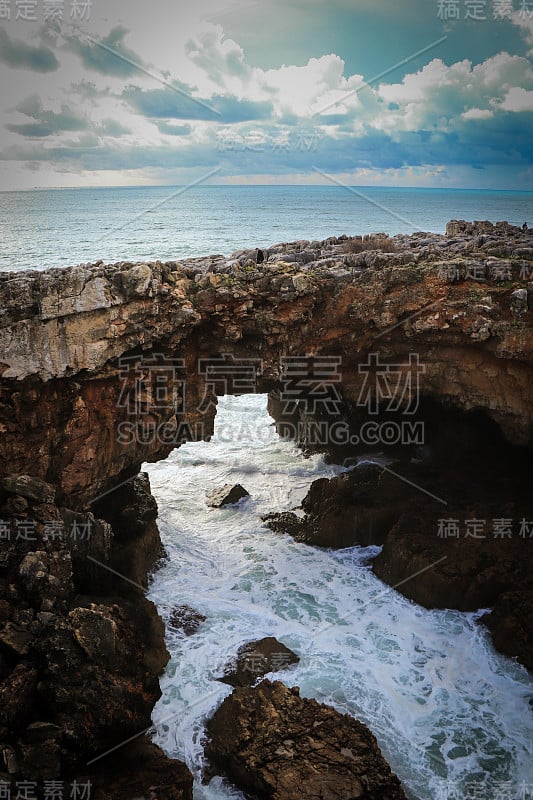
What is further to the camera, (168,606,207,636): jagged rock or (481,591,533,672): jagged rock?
(168,606,207,636): jagged rock

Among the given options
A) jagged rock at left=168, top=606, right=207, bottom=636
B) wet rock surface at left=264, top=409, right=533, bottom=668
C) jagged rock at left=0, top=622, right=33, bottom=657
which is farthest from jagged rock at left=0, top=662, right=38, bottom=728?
wet rock surface at left=264, top=409, right=533, bottom=668

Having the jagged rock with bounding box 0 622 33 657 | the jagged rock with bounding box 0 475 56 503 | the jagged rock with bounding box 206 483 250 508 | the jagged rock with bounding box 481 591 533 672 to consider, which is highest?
the jagged rock with bounding box 0 475 56 503

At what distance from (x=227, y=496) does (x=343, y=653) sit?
7882 mm

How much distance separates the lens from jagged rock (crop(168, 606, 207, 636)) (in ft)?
46.7

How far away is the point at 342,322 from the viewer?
1592 centimetres

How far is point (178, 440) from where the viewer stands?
16.0 meters

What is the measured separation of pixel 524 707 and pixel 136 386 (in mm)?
10938

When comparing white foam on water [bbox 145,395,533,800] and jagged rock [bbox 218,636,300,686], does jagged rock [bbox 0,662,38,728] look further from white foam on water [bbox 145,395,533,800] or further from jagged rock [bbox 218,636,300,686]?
jagged rock [bbox 218,636,300,686]

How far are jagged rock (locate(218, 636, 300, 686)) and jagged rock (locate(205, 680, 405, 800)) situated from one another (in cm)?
120

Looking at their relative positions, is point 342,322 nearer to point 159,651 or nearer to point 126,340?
point 126,340

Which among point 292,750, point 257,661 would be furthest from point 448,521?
point 292,750

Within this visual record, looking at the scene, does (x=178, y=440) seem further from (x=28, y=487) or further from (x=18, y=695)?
(x=18, y=695)

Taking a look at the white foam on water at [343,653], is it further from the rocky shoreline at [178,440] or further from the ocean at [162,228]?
the ocean at [162,228]

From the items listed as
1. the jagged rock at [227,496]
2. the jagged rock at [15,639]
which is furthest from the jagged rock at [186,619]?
the jagged rock at [227,496]
